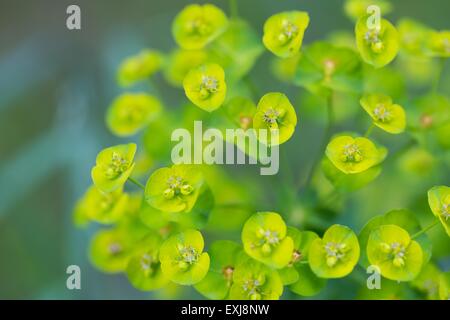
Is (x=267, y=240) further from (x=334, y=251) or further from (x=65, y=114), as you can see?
(x=65, y=114)

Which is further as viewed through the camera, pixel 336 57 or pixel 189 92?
pixel 336 57

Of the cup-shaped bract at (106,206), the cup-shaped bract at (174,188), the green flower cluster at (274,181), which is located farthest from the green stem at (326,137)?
the cup-shaped bract at (106,206)

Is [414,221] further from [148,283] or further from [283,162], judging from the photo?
[148,283]

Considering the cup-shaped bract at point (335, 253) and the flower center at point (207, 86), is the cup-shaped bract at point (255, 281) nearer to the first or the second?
the cup-shaped bract at point (335, 253)

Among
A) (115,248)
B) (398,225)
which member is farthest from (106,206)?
(398,225)

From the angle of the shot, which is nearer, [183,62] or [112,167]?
[112,167]
